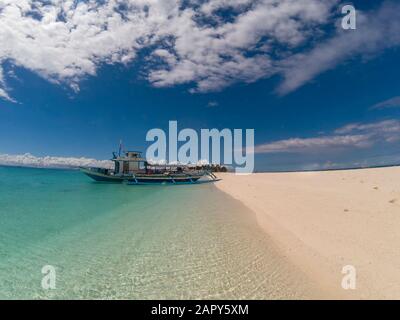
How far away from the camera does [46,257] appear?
21.1ft

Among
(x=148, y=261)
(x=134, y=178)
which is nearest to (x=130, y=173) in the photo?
(x=134, y=178)

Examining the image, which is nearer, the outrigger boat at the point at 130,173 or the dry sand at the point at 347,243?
the dry sand at the point at 347,243

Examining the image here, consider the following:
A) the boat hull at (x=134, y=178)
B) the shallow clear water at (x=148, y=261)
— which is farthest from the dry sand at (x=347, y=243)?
the boat hull at (x=134, y=178)

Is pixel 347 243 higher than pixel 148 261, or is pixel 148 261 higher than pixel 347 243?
pixel 347 243

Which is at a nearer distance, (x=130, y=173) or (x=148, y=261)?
(x=148, y=261)

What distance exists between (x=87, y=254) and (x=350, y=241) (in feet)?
25.9

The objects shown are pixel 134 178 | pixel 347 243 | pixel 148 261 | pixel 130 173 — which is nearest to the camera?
pixel 148 261

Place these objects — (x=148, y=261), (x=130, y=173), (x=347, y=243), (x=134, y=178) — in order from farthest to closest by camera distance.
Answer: (x=130, y=173), (x=134, y=178), (x=347, y=243), (x=148, y=261)

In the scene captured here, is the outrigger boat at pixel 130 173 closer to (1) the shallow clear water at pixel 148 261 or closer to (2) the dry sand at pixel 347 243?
(1) the shallow clear water at pixel 148 261

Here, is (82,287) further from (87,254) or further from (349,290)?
(349,290)

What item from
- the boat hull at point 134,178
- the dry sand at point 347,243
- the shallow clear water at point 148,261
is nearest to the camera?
the dry sand at point 347,243

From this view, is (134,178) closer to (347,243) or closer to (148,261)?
(148,261)
